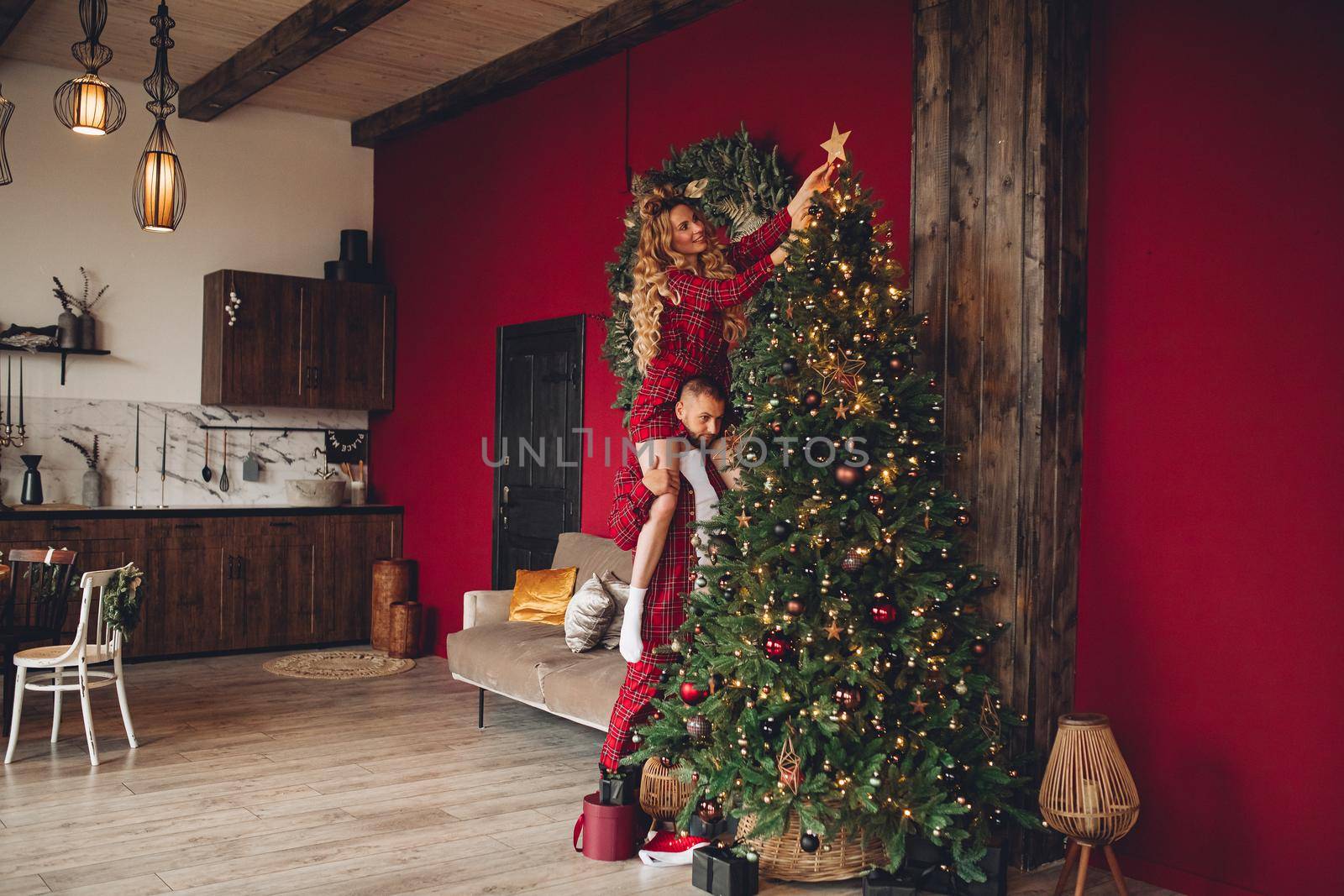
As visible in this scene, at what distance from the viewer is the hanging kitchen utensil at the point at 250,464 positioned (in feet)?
25.4

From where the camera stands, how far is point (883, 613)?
3197 millimetres

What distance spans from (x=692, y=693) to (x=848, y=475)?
836mm

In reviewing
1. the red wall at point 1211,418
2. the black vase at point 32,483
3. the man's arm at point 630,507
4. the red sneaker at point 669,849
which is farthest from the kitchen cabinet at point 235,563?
the red wall at point 1211,418

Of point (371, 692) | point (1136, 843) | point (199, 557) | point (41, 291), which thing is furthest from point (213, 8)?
point (1136, 843)

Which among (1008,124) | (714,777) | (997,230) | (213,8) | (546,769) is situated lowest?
(546,769)

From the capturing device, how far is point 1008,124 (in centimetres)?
363

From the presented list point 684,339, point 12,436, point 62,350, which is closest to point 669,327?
point 684,339

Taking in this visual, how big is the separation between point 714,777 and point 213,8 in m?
4.98

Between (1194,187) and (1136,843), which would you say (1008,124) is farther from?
(1136,843)

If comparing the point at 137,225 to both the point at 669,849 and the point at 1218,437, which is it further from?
the point at 1218,437

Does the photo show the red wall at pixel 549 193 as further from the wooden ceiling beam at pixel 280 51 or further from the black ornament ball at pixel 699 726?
the black ornament ball at pixel 699 726

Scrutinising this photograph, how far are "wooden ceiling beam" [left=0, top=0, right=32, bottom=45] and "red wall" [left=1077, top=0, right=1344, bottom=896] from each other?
16.9 feet

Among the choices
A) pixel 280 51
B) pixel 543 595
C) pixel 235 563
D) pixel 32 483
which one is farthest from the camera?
pixel 235 563

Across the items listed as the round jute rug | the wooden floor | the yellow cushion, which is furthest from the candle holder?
the yellow cushion
